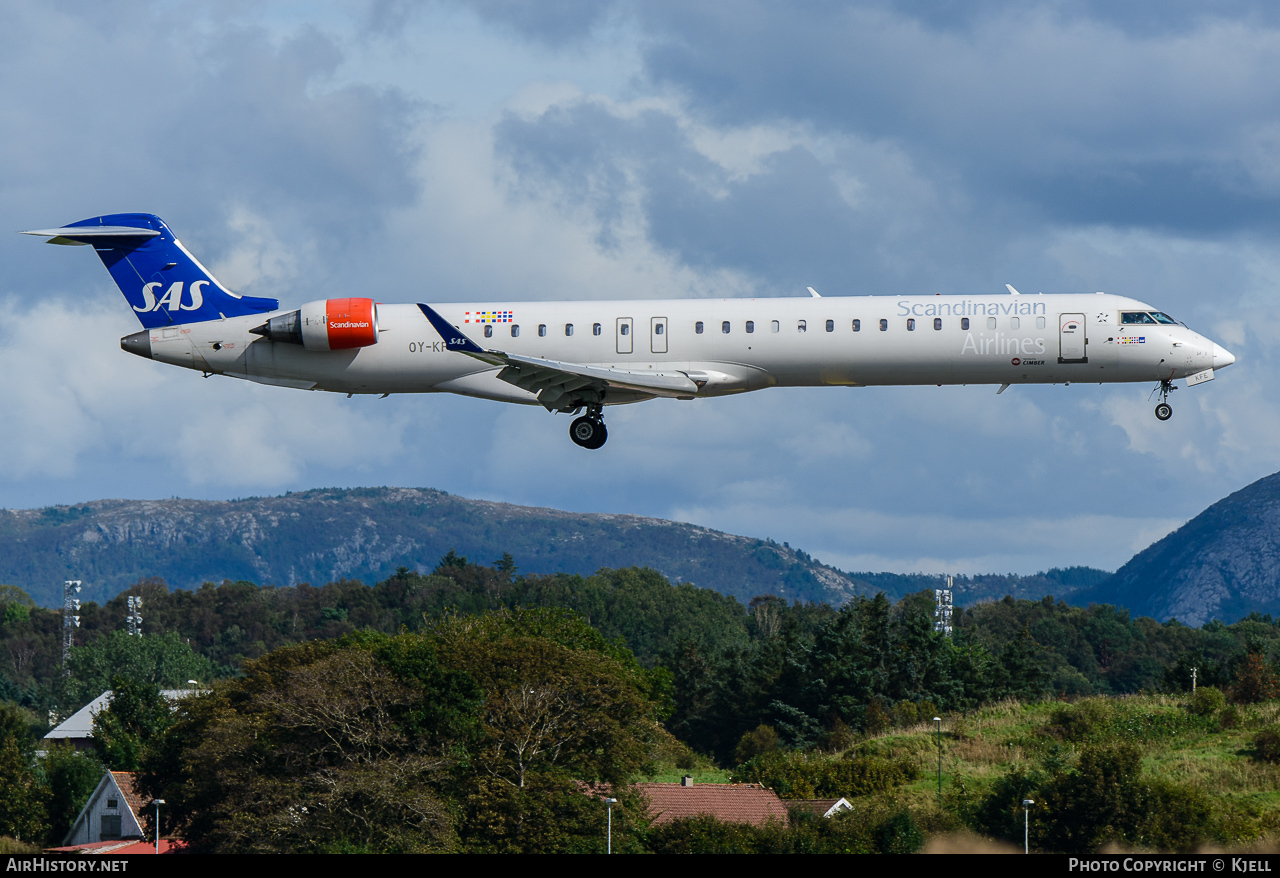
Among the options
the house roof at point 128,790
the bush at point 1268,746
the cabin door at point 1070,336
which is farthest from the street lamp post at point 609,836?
the house roof at point 128,790

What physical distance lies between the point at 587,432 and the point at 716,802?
24.1 meters

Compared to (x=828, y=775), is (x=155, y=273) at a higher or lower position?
higher

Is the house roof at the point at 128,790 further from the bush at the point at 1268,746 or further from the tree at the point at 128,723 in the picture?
the bush at the point at 1268,746

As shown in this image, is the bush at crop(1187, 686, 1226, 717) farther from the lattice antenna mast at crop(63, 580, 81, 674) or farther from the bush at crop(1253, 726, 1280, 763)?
the lattice antenna mast at crop(63, 580, 81, 674)

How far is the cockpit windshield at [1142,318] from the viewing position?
4000 centimetres

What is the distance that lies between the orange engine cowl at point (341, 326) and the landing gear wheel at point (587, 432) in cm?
611

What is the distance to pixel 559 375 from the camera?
39.7 meters

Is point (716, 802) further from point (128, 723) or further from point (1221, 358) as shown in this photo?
point (128, 723)

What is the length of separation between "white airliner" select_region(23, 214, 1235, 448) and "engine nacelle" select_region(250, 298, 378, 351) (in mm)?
39

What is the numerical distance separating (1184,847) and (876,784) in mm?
15072

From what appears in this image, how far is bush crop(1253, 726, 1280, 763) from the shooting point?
58062 millimetres

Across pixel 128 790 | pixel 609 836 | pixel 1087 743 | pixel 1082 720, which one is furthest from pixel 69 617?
pixel 1087 743

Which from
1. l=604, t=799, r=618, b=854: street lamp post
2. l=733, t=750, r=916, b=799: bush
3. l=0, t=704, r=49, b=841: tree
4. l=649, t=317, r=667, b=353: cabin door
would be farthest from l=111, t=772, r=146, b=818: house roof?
l=649, t=317, r=667, b=353: cabin door

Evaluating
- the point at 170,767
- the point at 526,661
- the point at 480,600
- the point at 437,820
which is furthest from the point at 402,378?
the point at 480,600
